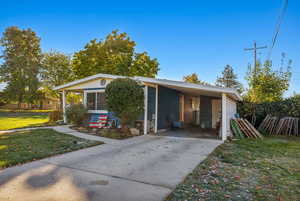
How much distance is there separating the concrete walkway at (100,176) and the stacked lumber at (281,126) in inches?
278

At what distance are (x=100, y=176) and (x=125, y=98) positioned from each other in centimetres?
430

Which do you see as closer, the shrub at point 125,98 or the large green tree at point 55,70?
the shrub at point 125,98

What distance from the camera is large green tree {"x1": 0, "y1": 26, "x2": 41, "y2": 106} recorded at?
24.8m

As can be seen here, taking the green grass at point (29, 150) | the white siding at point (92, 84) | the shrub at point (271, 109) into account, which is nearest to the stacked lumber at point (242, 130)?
the shrub at point (271, 109)

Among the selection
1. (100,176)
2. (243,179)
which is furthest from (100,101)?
(243,179)

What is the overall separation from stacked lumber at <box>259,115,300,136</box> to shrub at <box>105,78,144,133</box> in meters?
7.59

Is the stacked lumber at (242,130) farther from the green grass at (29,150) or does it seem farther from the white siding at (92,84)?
the white siding at (92,84)

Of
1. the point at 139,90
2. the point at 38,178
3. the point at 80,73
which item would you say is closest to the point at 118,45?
the point at 80,73

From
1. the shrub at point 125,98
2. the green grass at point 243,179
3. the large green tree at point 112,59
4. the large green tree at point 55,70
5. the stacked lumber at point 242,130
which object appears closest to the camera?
the green grass at point 243,179

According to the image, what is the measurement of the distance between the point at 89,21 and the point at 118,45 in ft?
29.4

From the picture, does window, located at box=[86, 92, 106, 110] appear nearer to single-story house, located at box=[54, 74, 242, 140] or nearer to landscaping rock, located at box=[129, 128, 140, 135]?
single-story house, located at box=[54, 74, 242, 140]

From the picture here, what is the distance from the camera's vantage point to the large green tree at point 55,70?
80.9 feet

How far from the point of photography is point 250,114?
1123 centimetres

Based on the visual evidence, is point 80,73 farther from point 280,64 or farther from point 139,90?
point 280,64
